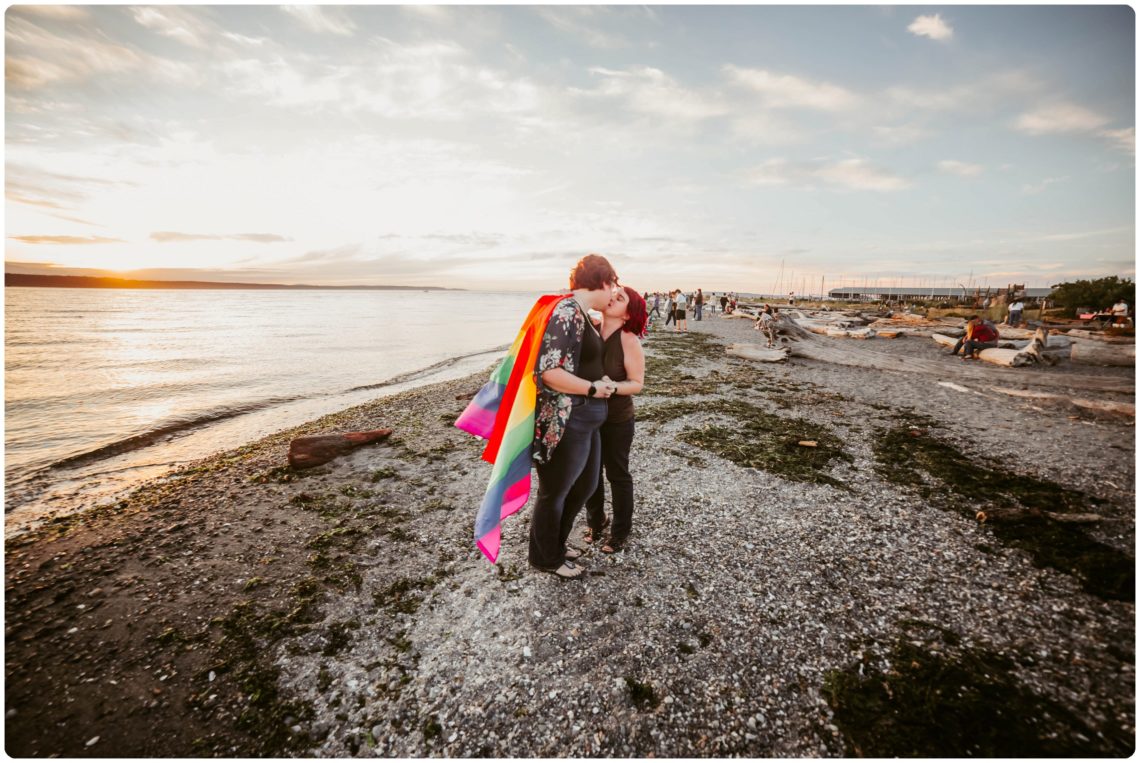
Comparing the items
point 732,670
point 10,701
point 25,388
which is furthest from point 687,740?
point 25,388

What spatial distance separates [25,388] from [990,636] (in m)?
27.2

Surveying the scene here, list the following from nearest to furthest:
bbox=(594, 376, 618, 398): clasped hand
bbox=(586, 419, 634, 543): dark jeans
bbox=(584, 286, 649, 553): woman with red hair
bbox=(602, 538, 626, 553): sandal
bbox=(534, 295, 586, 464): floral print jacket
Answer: bbox=(534, 295, 586, 464): floral print jacket
bbox=(594, 376, 618, 398): clasped hand
bbox=(584, 286, 649, 553): woman with red hair
bbox=(586, 419, 634, 543): dark jeans
bbox=(602, 538, 626, 553): sandal

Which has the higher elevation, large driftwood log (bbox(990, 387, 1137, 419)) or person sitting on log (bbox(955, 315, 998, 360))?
person sitting on log (bbox(955, 315, 998, 360))

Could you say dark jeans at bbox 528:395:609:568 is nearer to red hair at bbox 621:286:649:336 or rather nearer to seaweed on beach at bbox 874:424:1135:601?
red hair at bbox 621:286:649:336

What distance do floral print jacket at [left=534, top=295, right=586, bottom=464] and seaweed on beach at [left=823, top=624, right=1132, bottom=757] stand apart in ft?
9.80

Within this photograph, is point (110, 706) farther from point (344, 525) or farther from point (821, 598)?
point (821, 598)

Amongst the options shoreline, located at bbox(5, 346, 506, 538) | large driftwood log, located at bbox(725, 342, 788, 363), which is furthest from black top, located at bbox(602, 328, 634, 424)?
large driftwood log, located at bbox(725, 342, 788, 363)

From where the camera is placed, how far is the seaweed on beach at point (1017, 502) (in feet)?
14.7

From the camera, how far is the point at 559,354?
3.52 metres

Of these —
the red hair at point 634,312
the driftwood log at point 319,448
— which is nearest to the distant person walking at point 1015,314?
the red hair at point 634,312

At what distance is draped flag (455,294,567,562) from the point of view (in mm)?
3857

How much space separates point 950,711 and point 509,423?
4.03 m

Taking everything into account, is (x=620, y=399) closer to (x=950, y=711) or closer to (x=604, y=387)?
(x=604, y=387)

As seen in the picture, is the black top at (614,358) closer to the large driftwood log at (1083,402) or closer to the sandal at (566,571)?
the sandal at (566,571)
